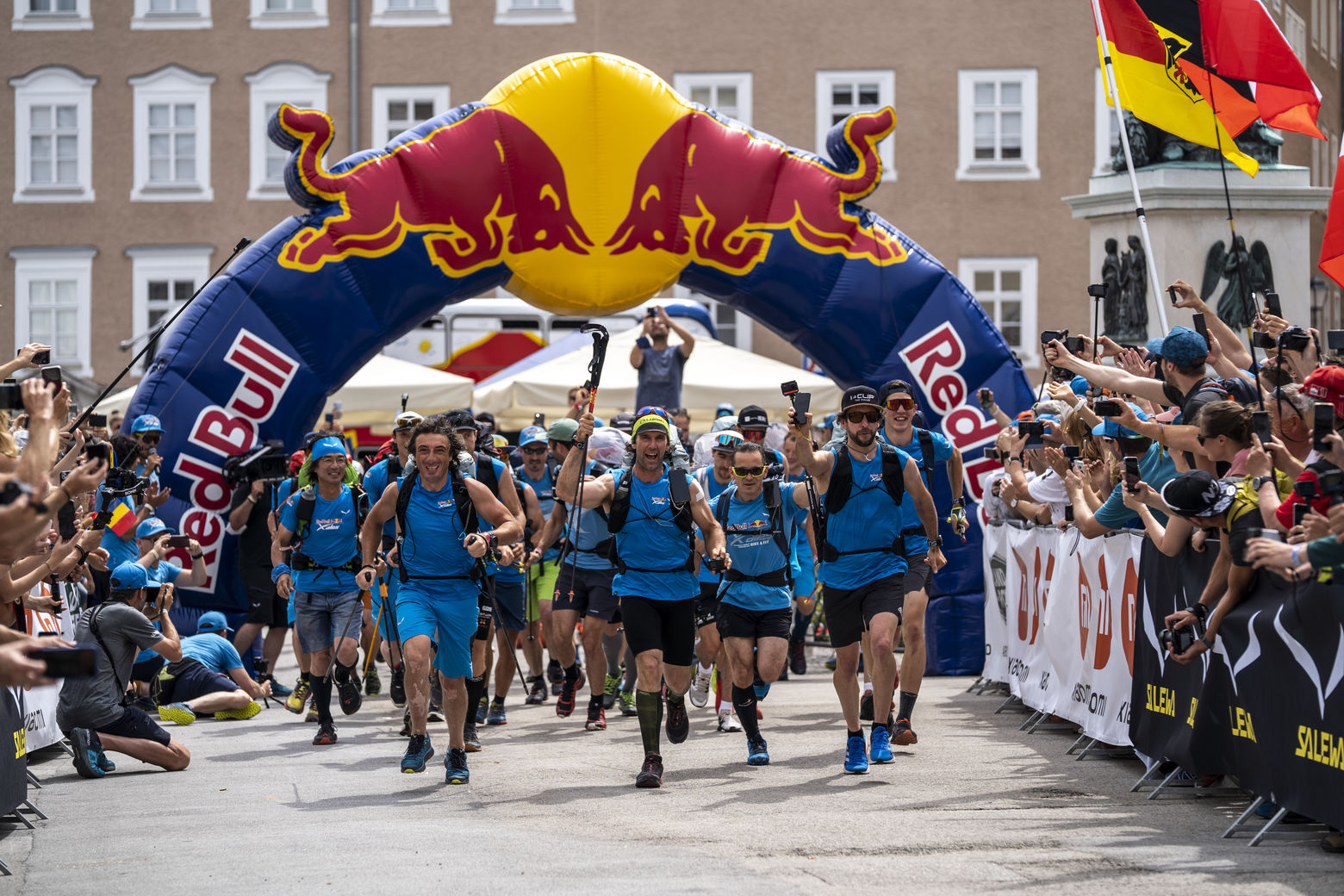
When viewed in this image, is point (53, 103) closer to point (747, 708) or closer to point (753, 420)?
point (753, 420)

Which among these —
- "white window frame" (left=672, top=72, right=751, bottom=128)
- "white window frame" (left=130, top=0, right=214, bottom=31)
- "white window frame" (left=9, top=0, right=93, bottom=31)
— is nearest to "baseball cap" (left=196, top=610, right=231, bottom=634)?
"white window frame" (left=672, top=72, right=751, bottom=128)

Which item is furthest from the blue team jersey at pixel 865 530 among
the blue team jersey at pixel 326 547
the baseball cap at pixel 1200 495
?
the blue team jersey at pixel 326 547

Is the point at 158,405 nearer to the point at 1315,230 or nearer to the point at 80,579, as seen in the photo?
the point at 80,579

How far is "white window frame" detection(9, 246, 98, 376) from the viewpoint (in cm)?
3291

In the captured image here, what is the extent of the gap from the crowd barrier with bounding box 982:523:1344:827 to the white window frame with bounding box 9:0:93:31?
25.9 m

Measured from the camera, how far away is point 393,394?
2145 centimetres

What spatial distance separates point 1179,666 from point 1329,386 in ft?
6.19

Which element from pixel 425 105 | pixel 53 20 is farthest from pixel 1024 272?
pixel 53 20

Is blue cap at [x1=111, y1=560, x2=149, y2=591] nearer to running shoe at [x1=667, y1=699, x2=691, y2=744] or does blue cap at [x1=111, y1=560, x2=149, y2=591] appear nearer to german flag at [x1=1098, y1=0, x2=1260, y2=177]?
running shoe at [x1=667, y1=699, x2=691, y2=744]

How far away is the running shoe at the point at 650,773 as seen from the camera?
902 cm

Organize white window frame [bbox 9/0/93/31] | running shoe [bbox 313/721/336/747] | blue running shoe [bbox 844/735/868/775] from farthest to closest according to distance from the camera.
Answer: white window frame [bbox 9/0/93/31]
running shoe [bbox 313/721/336/747]
blue running shoe [bbox 844/735/868/775]

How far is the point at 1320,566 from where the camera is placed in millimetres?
5844

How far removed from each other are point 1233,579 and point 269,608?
8.43 metres

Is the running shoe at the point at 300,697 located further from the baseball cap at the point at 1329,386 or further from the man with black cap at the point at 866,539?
the baseball cap at the point at 1329,386
